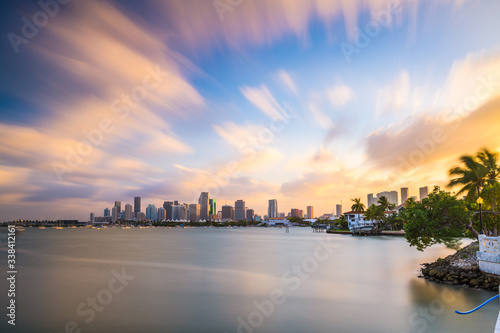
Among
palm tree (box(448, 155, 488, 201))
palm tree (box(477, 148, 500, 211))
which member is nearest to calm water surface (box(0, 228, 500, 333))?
palm tree (box(448, 155, 488, 201))

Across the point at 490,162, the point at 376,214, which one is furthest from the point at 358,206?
the point at 490,162

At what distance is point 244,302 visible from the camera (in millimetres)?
20453

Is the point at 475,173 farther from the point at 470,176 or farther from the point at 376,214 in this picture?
the point at 376,214

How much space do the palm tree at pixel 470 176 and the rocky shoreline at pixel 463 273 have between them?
861 centimetres

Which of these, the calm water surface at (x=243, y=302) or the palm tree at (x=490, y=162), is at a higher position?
the palm tree at (x=490, y=162)

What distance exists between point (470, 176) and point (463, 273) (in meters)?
14.1

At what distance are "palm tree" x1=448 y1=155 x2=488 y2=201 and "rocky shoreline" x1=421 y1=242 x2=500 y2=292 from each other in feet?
28.3

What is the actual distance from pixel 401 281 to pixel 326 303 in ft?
32.2

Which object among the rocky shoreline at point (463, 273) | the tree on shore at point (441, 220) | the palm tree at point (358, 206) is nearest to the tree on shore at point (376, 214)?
the palm tree at point (358, 206)

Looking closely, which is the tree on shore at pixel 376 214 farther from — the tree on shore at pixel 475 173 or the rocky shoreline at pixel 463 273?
the rocky shoreline at pixel 463 273

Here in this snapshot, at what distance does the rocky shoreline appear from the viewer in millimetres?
20386

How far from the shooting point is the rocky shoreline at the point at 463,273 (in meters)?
20.4

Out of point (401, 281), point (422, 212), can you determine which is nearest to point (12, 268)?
point (401, 281)

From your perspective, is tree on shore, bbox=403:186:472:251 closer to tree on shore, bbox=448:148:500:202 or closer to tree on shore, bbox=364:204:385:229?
tree on shore, bbox=448:148:500:202
